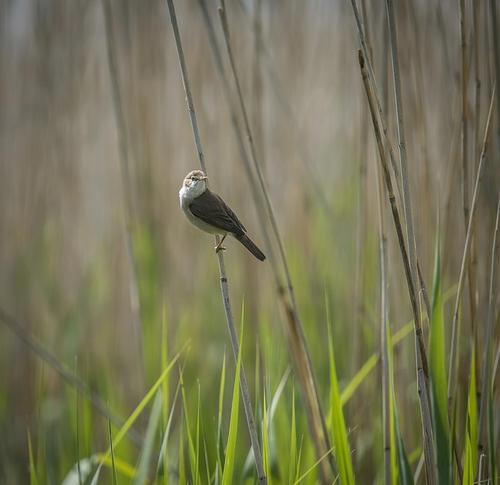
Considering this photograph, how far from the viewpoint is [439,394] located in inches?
40.8

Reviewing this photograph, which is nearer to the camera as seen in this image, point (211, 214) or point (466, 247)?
point (466, 247)

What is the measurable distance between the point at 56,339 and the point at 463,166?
5.74 feet

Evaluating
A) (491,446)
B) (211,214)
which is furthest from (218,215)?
(491,446)

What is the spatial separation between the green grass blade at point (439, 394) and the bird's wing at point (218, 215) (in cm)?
47

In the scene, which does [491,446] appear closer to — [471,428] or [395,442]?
[471,428]

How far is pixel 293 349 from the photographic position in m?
1.12

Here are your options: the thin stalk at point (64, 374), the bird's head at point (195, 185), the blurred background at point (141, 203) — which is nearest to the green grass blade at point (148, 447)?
the thin stalk at point (64, 374)

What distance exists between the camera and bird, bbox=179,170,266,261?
1.37m

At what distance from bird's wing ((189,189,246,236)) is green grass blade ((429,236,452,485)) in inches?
18.5

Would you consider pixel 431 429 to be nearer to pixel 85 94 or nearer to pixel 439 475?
pixel 439 475

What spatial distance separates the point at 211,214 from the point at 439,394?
0.60m

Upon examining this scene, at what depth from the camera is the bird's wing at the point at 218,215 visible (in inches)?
53.7

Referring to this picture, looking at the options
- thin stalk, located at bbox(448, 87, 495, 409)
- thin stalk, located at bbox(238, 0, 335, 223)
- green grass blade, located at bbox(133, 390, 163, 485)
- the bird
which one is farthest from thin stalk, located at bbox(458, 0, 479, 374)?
green grass blade, located at bbox(133, 390, 163, 485)

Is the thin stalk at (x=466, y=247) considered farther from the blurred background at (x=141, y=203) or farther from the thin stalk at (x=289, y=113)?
the blurred background at (x=141, y=203)
